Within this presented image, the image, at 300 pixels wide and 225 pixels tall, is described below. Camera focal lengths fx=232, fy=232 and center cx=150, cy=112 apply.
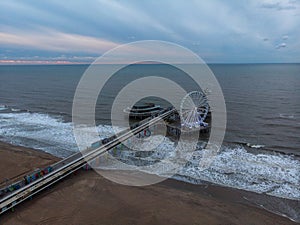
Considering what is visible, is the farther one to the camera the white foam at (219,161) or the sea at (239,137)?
the sea at (239,137)

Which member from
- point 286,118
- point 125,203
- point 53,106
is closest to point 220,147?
point 125,203

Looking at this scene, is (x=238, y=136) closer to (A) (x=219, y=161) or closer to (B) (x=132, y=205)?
(A) (x=219, y=161)

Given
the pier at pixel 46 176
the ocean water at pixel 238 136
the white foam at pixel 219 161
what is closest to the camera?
the pier at pixel 46 176

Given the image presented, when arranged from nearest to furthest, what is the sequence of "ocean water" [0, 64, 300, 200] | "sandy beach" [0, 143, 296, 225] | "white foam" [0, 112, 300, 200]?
"sandy beach" [0, 143, 296, 225]
"white foam" [0, 112, 300, 200]
"ocean water" [0, 64, 300, 200]

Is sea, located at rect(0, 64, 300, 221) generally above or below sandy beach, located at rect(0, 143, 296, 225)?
above

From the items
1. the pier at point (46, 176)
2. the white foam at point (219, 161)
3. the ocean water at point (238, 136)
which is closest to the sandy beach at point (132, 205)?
the pier at point (46, 176)

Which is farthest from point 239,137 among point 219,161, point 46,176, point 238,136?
point 46,176

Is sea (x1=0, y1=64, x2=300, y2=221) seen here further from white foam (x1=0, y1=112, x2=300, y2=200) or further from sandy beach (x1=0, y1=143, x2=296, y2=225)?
sandy beach (x1=0, y1=143, x2=296, y2=225)

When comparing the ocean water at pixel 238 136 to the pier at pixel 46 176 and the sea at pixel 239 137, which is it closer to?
the sea at pixel 239 137

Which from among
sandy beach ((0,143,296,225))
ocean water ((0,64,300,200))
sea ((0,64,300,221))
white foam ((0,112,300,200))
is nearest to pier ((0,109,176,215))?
sandy beach ((0,143,296,225))
